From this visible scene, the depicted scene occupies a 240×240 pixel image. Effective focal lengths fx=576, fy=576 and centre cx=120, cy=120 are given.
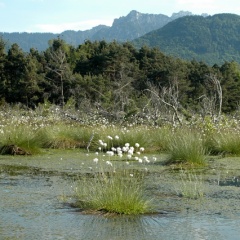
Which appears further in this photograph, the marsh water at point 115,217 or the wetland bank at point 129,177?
the wetland bank at point 129,177

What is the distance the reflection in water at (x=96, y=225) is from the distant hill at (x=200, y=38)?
4675 inches

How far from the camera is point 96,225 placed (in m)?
6.55

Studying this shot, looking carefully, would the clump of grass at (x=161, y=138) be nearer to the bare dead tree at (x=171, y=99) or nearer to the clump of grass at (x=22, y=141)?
the bare dead tree at (x=171, y=99)

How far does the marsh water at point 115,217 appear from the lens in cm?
618

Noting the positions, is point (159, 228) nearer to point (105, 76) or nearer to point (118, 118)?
point (118, 118)

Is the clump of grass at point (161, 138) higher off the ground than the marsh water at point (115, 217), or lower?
lower

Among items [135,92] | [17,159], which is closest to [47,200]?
[17,159]

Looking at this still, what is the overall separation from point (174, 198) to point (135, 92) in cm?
2854

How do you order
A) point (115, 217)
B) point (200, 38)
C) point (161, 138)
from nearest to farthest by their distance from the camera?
point (115, 217), point (161, 138), point (200, 38)

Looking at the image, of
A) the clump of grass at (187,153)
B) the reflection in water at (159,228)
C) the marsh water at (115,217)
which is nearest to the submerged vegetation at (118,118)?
the clump of grass at (187,153)

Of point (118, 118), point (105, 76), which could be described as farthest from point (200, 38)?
point (118, 118)

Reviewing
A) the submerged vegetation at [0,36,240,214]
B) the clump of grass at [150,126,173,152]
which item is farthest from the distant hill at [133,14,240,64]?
the clump of grass at [150,126,173,152]

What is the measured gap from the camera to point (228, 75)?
42.1 m

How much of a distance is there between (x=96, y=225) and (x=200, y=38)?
142659 millimetres
